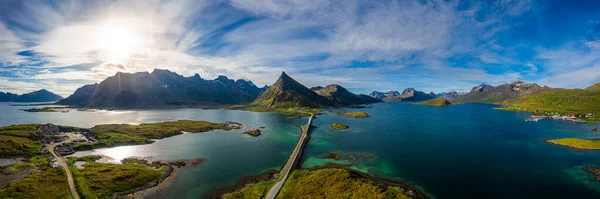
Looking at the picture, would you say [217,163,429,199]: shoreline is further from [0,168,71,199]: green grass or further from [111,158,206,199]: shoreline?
[0,168,71,199]: green grass

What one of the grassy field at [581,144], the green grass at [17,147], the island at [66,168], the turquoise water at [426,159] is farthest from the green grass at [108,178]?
the grassy field at [581,144]

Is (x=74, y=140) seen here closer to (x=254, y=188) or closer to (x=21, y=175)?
(x=21, y=175)

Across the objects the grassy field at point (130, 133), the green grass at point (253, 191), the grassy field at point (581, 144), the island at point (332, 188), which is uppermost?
the grassy field at point (130, 133)

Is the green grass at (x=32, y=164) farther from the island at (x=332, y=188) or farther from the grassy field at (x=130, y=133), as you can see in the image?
the island at (x=332, y=188)

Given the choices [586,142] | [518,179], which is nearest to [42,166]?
[518,179]

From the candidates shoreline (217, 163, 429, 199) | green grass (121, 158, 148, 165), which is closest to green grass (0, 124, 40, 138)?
green grass (121, 158, 148, 165)

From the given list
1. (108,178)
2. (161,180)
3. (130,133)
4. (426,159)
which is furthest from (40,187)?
(426,159)
